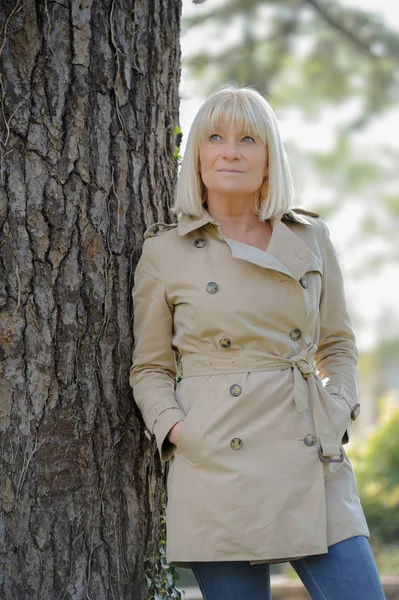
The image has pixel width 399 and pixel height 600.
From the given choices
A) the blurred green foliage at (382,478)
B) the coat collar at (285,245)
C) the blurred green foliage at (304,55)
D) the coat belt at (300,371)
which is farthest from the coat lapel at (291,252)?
the blurred green foliage at (382,478)

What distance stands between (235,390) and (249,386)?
42 millimetres

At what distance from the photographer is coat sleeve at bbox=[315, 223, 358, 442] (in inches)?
112

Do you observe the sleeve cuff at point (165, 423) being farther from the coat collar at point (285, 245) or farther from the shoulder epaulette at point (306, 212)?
the shoulder epaulette at point (306, 212)

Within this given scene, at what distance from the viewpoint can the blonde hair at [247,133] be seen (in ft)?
8.91

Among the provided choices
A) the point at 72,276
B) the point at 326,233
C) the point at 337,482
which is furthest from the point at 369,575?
the point at 72,276

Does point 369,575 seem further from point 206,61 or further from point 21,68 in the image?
point 206,61

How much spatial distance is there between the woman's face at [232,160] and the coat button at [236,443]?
74 centimetres

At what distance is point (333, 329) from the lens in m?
2.88

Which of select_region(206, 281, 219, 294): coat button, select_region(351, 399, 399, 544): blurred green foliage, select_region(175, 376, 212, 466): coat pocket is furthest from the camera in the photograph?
select_region(351, 399, 399, 544): blurred green foliage

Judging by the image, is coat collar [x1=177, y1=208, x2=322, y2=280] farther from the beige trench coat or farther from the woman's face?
the woman's face

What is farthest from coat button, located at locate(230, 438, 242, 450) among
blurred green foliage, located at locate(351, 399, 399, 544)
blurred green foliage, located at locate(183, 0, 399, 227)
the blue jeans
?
blurred green foliage, located at locate(351, 399, 399, 544)

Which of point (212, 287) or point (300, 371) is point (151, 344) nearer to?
point (212, 287)

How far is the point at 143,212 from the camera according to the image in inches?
121

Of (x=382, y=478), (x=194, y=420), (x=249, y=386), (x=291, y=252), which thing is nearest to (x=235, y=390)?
(x=249, y=386)
